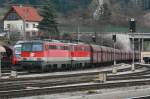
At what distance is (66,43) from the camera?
6291 centimetres

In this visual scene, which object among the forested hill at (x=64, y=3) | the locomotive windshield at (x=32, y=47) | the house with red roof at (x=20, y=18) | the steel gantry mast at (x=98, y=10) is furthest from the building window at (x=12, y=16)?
the locomotive windshield at (x=32, y=47)

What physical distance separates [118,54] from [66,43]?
31481 mm

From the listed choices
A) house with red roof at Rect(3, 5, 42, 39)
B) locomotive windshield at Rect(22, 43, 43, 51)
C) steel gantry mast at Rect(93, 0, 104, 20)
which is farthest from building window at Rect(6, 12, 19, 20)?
locomotive windshield at Rect(22, 43, 43, 51)

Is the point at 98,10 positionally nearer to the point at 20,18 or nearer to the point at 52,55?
the point at 20,18

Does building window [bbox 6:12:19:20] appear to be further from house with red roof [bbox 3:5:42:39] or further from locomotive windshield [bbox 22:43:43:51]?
locomotive windshield [bbox 22:43:43:51]

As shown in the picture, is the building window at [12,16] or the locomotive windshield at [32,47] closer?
the locomotive windshield at [32,47]

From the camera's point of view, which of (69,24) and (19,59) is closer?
(19,59)

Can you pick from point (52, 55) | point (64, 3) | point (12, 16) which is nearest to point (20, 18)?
point (12, 16)

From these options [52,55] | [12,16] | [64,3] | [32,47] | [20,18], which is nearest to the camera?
[32,47]

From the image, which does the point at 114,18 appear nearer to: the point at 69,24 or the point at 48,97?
the point at 69,24

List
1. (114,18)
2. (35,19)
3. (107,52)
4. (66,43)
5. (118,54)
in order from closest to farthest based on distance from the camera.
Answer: (66,43) → (107,52) → (118,54) → (114,18) → (35,19)

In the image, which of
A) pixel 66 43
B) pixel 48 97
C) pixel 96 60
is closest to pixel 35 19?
pixel 96 60

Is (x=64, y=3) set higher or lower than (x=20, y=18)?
higher

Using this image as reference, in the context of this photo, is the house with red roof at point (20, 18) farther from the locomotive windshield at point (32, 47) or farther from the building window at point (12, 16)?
the locomotive windshield at point (32, 47)
